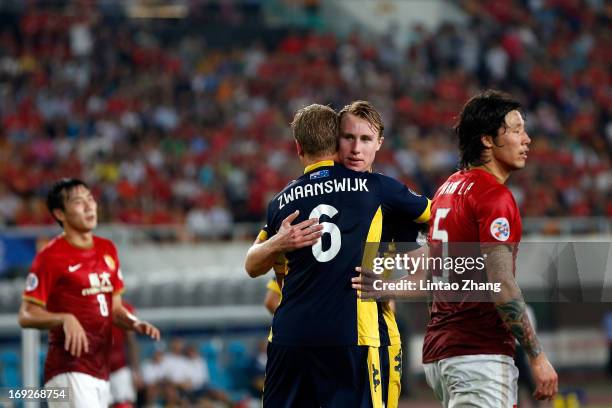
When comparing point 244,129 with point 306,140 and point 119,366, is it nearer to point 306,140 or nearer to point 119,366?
point 119,366

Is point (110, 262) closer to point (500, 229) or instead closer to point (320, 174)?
point (320, 174)

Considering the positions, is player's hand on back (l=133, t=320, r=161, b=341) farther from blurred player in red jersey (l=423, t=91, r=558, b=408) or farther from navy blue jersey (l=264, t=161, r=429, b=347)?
blurred player in red jersey (l=423, t=91, r=558, b=408)

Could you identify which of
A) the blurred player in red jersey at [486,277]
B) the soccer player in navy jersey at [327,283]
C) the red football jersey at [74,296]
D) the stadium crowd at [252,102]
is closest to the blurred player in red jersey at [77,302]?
the red football jersey at [74,296]

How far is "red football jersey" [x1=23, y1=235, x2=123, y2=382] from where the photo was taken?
7.44 metres

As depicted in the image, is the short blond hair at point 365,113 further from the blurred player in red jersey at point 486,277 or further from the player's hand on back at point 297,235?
the player's hand on back at point 297,235

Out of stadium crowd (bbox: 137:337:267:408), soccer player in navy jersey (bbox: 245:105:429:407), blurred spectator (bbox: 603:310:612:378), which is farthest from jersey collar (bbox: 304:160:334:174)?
blurred spectator (bbox: 603:310:612:378)

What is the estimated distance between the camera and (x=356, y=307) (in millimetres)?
5617

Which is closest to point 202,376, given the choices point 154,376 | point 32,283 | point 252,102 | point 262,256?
point 154,376

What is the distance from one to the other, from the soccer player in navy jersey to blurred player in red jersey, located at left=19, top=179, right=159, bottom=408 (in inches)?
79.0

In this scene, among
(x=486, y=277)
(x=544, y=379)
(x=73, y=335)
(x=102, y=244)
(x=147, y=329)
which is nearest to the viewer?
(x=544, y=379)

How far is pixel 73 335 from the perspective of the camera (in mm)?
7156

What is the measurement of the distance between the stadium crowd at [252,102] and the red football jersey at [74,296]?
10.6 m

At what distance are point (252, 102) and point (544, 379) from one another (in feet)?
61.7

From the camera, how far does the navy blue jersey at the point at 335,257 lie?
18.3ft
